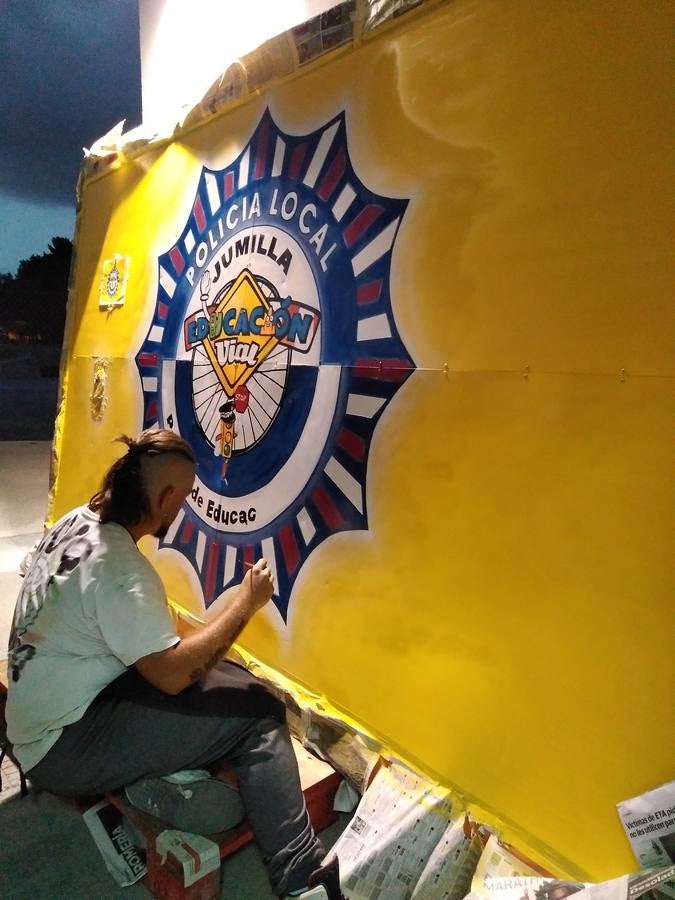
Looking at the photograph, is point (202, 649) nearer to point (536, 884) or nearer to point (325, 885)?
point (325, 885)

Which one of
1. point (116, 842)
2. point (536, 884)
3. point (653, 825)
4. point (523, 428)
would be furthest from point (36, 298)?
point (653, 825)

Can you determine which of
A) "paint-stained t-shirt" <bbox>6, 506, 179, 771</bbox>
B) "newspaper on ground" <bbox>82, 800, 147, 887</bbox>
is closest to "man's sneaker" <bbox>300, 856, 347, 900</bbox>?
"newspaper on ground" <bbox>82, 800, 147, 887</bbox>

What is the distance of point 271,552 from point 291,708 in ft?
1.74

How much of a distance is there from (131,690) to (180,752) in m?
0.21

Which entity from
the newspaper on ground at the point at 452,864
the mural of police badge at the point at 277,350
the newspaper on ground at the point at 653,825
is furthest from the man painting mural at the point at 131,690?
the newspaper on ground at the point at 653,825

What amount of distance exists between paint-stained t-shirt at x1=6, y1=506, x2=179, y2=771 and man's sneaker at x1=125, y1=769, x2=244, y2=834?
27 centimetres

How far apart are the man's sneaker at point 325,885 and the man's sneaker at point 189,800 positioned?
0.96 feet

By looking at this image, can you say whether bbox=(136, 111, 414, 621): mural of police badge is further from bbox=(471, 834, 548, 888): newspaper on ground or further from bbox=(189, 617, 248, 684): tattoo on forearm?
bbox=(471, 834, 548, 888): newspaper on ground

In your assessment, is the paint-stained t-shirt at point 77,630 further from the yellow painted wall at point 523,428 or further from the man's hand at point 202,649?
the yellow painted wall at point 523,428

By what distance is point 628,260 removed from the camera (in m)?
1.28

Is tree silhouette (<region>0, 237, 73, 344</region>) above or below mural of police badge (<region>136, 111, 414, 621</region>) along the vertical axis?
above

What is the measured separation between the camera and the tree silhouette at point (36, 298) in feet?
56.7

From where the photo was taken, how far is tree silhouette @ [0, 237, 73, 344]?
1728 centimetres

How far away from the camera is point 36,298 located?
17.4m
